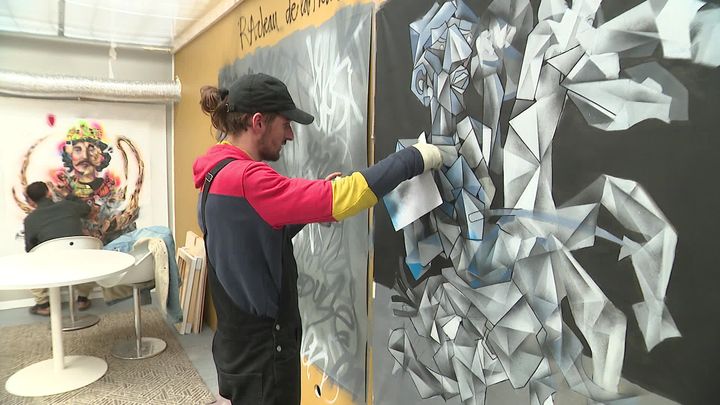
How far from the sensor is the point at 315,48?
198 cm

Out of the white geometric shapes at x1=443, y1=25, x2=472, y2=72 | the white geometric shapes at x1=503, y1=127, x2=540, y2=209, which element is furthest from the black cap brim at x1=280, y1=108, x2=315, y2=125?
the white geometric shapes at x1=503, y1=127, x2=540, y2=209

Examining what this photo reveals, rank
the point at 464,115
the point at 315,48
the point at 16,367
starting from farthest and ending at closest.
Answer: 1. the point at 16,367
2. the point at 315,48
3. the point at 464,115

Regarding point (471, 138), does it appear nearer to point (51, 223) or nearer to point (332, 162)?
point (332, 162)

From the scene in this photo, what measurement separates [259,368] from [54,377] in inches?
89.5

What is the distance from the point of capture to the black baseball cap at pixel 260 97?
54.9 inches

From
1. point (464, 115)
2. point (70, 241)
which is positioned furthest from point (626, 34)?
point (70, 241)

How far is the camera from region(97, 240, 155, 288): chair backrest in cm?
336

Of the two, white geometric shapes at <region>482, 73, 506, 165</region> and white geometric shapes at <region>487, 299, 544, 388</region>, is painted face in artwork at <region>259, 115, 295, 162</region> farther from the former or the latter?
white geometric shapes at <region>487, 299, 544, 388</region>

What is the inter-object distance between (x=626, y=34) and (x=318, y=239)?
1.49m

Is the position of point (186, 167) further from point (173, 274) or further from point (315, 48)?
point (315, 48)

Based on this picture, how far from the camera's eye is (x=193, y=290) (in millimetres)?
3715

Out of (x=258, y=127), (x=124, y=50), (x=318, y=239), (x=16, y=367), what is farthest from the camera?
(x=124, y=50)

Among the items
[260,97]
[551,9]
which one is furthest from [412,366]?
[551,9]

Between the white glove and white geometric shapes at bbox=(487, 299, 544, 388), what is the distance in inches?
16.9
